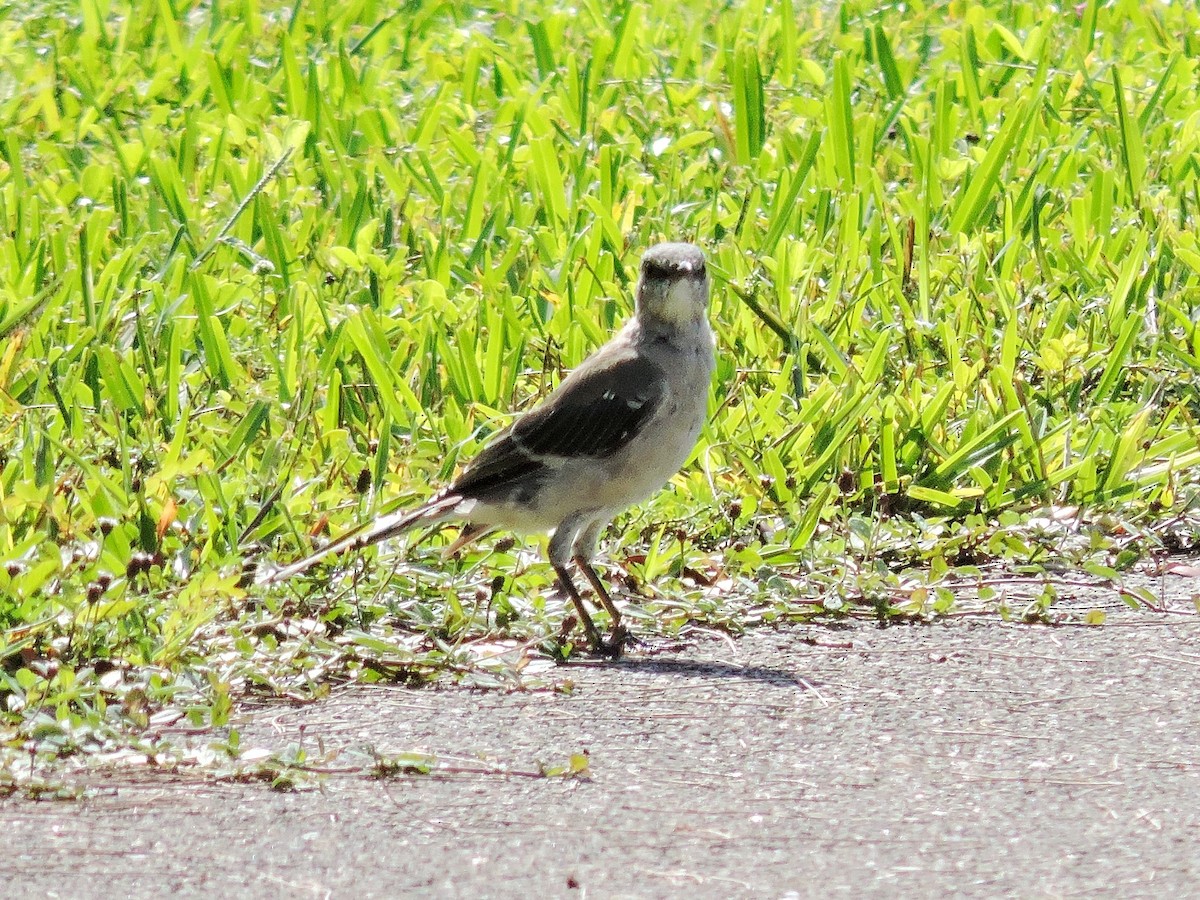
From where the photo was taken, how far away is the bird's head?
5016mm

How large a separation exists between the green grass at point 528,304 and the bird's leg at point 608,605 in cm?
9

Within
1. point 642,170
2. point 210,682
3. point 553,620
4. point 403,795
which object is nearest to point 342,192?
point 642,170

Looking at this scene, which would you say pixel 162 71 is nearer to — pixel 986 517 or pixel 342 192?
pixel 342 192

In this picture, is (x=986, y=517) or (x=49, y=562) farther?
(x=986, y=517)

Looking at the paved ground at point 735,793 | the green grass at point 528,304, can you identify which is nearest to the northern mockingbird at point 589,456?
the green grass at point 528,304

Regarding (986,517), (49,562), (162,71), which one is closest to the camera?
(49,562)

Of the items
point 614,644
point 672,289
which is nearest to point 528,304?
point 672,289

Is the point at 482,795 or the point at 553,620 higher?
the point at 482,795

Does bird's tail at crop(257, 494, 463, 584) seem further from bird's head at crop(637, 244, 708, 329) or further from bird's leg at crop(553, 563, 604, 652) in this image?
bird's head at crop(637, 244, 708, 329)

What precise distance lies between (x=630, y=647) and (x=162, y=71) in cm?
494

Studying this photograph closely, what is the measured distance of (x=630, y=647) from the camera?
4.60 metres

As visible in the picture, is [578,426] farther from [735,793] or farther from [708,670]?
[735,793]

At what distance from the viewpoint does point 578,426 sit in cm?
487

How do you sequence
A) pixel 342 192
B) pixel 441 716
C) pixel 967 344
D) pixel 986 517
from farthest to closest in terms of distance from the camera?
1. pixel 342 192
2. pixel 967 344
3. pixel 986 517
4. pixel 441 716
